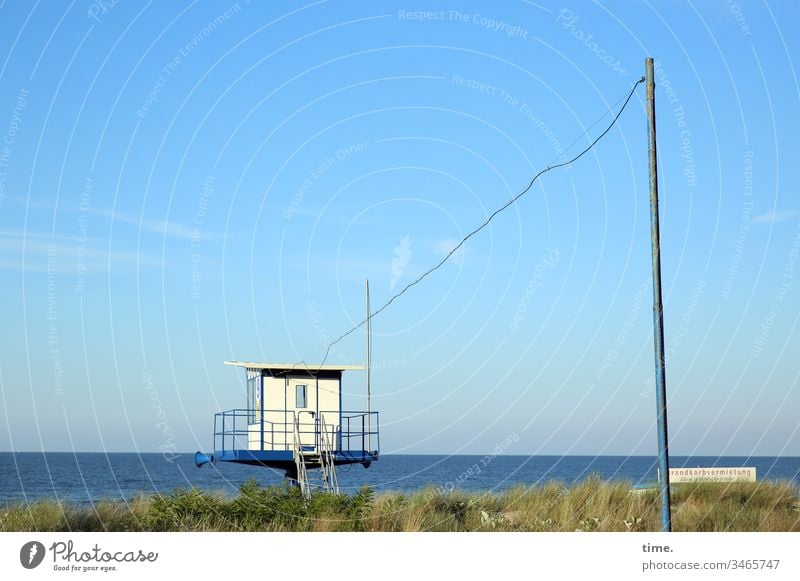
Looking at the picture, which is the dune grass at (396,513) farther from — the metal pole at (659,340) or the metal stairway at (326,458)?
the metal pole at (659,340)

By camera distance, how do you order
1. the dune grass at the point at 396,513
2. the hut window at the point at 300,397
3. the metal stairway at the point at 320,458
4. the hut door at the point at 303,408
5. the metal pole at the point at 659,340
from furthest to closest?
the hut window at the point at 300,397 < the hut door at the point at 303,408 < the metal stairway at the point at 320,458 < the dune grass at the point at 396,513 < the metal pole at the point at 659,340

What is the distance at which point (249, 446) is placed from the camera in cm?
2930

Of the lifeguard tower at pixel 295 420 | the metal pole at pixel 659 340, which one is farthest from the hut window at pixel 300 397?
the metal pole at pixel 659 340

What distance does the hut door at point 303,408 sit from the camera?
28.8m

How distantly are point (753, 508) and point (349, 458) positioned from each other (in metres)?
11.5

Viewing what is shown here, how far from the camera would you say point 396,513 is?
67.3 feet

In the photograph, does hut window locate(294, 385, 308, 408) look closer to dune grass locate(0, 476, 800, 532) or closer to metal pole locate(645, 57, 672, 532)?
dune grass locate(0, 476, 800, 532)

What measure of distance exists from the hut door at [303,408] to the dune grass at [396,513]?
4.82 m

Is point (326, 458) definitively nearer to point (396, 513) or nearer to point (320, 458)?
point (320, 458)

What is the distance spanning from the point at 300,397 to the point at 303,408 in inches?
→ 13.2

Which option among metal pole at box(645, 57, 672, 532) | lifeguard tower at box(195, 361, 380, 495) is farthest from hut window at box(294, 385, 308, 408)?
metal pole at box(645, 57, 672, 532)

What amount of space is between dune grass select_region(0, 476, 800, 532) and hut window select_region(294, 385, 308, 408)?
17.4 feet

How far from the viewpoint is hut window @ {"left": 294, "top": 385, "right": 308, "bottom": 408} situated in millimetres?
28938
